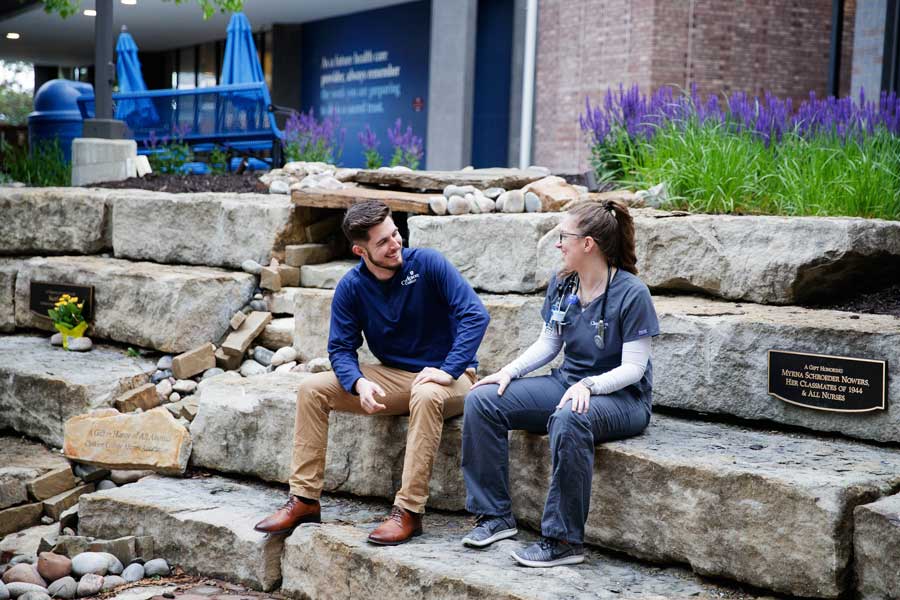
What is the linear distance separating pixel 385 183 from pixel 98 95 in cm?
366

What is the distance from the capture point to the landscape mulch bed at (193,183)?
736 centimetres

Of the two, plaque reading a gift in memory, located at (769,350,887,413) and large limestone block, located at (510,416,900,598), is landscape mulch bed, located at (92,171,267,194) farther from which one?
plaque reading a gift in memory, located at (769,350,887,413)

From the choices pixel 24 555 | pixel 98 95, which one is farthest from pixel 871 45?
pixel 24 555

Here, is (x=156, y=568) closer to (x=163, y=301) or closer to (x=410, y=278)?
(x=410, y=278)

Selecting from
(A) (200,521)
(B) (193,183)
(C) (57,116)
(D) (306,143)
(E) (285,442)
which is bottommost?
(A) (200,521)

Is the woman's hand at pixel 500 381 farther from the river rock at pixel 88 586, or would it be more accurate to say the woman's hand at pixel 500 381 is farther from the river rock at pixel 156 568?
the river rock at pixel 88 586

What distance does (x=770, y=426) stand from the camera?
3941mm

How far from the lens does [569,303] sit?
3.69 meters

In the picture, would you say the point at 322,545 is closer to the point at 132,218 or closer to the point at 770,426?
the point at 770,426

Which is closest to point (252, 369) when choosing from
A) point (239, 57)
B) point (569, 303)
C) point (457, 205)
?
point (457, 205)

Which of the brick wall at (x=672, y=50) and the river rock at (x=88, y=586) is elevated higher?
the brick wall at (x=672, y=50)

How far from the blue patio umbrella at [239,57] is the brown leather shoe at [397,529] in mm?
7880

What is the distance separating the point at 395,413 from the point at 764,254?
1688 mm

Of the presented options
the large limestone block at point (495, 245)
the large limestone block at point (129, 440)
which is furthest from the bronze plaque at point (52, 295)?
the large limestone block at point (495, 245)
